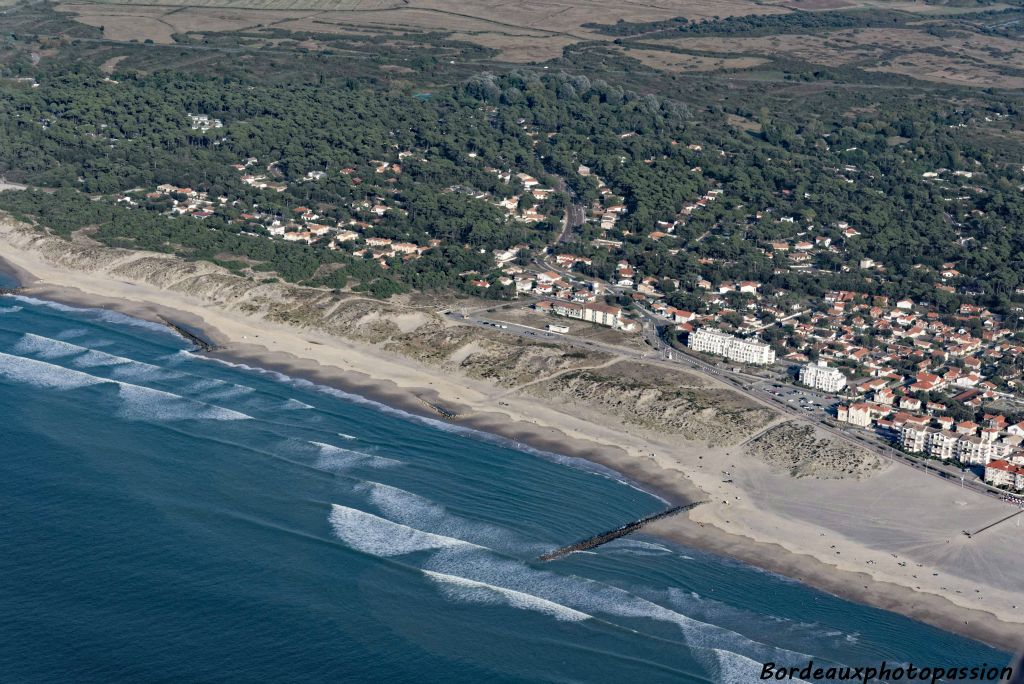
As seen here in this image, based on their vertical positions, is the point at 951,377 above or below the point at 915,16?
below

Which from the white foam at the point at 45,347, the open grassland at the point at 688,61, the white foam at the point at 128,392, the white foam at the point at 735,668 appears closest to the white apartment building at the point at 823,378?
the white foam at the point at 735,668

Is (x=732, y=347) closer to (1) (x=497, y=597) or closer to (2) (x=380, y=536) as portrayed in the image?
(2) (x=380, y=536)

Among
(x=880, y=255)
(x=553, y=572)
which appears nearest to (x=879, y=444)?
(x=553, y=572)

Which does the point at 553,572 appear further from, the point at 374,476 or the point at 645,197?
the point at 645,197

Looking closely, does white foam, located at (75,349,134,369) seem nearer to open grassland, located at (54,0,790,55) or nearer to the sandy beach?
the sandy beach

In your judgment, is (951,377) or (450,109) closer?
(951,377)

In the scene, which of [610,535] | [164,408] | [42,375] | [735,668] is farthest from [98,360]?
[735,668]

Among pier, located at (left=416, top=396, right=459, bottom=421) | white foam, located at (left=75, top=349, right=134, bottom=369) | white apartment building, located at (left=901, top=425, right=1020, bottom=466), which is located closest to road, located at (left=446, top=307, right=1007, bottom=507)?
white apartment building, located at (left=901, top=425, right=1020, bottom=466)
